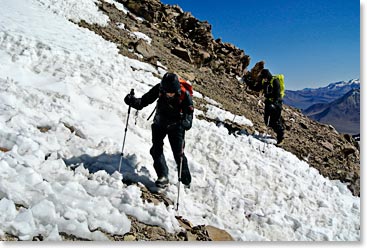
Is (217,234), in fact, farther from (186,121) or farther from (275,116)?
(275,116)

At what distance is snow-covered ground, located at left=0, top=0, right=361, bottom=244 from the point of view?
181 inches

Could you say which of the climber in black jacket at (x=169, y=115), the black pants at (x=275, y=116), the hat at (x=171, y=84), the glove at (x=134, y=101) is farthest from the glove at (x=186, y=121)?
the black pants at (x=275, y=116)

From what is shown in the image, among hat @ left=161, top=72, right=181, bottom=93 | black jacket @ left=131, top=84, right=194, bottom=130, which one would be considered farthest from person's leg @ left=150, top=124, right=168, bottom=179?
hat @ left=161, top=72, right=181, bottom=93

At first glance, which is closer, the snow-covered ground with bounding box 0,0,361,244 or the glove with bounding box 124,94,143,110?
the snow-covered ground with bounding box 0,0,361,244

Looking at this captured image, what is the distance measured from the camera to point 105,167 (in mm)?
6016

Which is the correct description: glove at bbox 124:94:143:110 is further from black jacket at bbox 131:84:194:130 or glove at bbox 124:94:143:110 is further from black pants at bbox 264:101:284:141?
black pants at bbox 264:101:284:141

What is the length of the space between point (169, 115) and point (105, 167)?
134 cm

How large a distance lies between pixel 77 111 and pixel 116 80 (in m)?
2.63

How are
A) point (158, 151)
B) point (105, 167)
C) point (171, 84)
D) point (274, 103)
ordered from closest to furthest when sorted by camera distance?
point (171, 84) < point (105, 167) < point (158, 151) < point (274, 103)

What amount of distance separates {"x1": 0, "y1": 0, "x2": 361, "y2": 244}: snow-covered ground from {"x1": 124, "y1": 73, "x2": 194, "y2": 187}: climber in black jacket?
48 cm

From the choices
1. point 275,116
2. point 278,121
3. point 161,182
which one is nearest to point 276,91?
point 275,116

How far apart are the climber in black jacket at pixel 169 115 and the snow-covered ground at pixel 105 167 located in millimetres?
480

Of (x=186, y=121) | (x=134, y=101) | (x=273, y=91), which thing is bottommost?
(x=186, y=121)

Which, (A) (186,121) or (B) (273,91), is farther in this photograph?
(B) (273,91)
